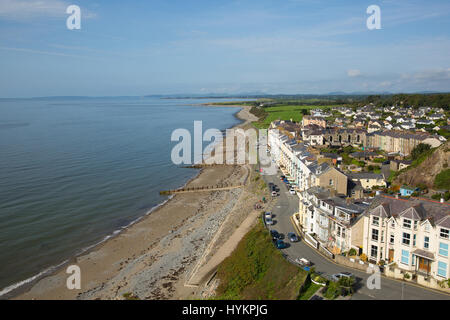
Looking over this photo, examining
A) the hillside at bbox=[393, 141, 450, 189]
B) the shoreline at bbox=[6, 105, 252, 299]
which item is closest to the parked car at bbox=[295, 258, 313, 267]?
the shoreline at bbox=[6, 105, 252, 299]

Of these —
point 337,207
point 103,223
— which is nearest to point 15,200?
point 103,223

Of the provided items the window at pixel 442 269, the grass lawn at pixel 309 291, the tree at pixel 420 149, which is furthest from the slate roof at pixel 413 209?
the tree at pixel 420 149

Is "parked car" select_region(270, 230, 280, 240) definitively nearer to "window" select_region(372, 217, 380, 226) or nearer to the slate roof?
the slate roof

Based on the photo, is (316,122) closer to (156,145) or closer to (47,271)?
(156,145)

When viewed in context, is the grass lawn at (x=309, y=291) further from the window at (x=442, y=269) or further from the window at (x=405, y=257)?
the window at (x=442, y=269)

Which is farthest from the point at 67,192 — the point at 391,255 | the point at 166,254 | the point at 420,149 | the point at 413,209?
the point at 420,149
